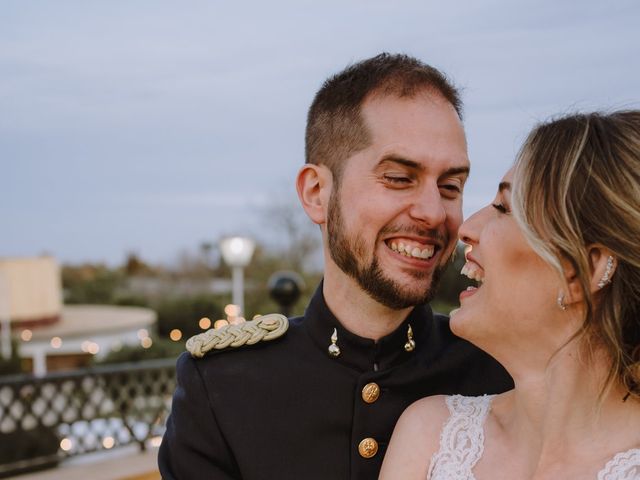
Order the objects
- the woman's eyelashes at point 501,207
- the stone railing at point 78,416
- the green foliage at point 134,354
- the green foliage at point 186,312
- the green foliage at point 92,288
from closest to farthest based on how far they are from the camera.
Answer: the woman's eyelashes at point 501,207 → the stone railing at point 78,416 → the green foliage at point 134,354 → the green foliage at point 186,312 → the green foliage at point 92,288

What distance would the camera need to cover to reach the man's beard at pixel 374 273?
2.00 meters

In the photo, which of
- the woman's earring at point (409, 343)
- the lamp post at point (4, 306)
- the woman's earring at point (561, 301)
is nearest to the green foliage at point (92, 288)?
the lamp post at point (4, 306)

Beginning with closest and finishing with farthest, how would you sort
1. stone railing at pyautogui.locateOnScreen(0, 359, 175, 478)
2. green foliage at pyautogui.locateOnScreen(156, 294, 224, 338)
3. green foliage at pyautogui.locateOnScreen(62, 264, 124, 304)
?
stone railing at pyautogui.locateOnScreen(0, 359, 175, 478) < green foliage at pyautogui.locateOnScreen(156, 294, 224, 338) < green foliage at pyautogui.locateOnScreen(62, 264, 124, 304)

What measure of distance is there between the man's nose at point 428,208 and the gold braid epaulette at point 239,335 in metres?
0.50

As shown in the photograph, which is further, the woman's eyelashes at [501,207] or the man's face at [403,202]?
the man's face at [403,202]

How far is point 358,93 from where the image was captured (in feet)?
7.27

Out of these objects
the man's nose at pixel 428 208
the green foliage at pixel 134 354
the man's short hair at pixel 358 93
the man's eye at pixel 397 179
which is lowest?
the green foliage at pixel 134 354

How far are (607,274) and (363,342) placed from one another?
65cm

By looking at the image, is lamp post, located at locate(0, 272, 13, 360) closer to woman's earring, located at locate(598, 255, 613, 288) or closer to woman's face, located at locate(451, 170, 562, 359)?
woman's face, located at locate(451, 170, 562, 359)

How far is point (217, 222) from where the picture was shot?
25438 mm

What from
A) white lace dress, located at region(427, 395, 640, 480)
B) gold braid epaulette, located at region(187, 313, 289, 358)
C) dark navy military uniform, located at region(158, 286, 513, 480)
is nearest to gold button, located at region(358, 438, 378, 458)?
dark navy military uniform, located at region(158, 286, 513, 480)

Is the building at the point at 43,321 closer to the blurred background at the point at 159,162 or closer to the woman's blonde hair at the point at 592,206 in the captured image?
the blurred background at the point at 159,162

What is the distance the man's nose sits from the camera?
6.48ft

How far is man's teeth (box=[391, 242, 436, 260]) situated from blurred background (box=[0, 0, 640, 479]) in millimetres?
257
